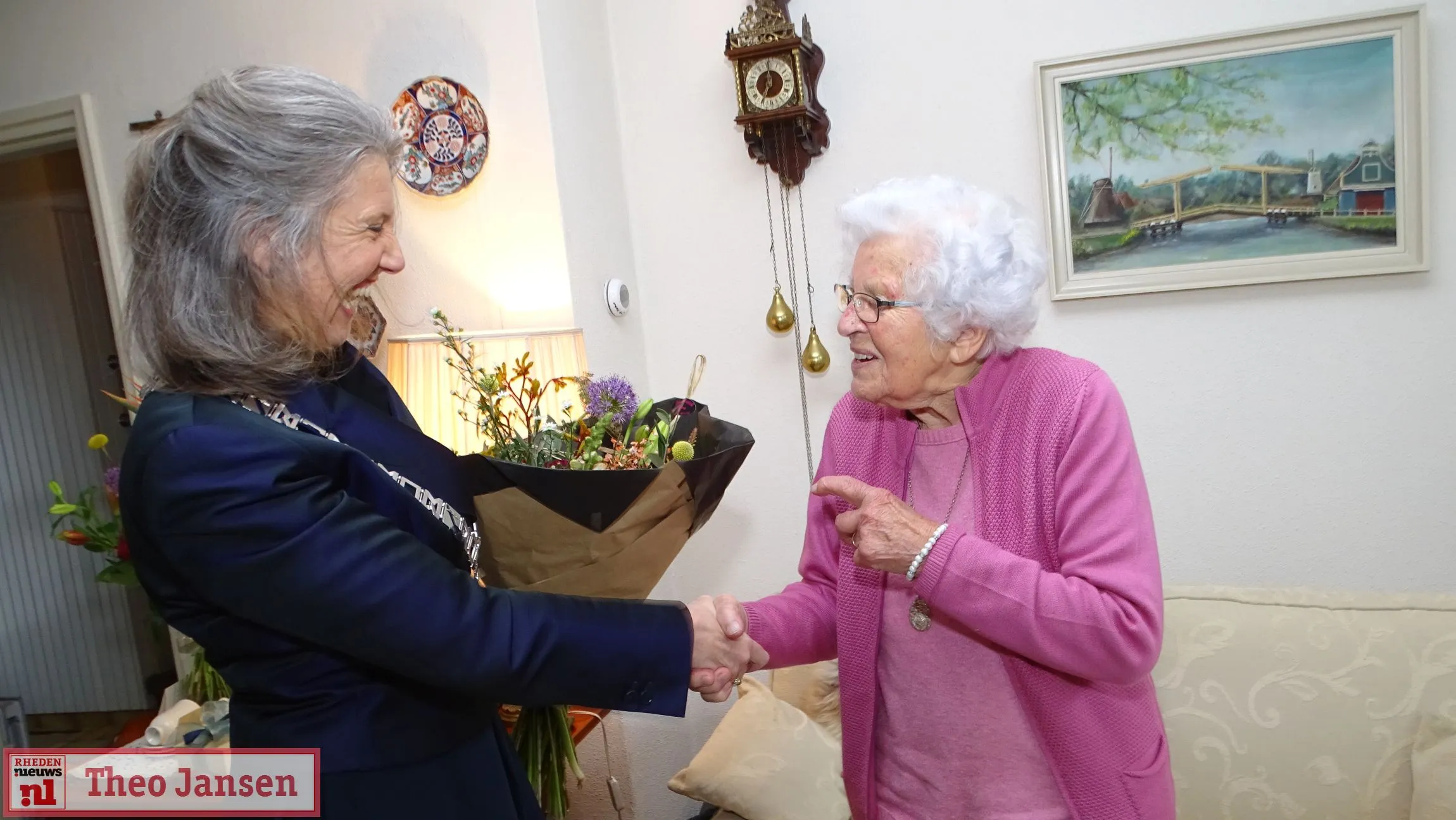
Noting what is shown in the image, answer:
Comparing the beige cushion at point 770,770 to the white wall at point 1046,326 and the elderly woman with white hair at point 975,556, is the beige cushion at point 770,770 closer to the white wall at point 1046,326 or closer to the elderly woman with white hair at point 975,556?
the white wall at point 1046,326

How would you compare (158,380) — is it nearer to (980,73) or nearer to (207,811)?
(207,811)

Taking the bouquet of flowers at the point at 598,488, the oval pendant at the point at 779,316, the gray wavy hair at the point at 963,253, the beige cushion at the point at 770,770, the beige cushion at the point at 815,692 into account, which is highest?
the gray wavy hair at the point at 963,253

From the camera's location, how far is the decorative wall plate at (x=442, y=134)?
7.78ft

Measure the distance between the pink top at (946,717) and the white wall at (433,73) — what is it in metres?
1.28

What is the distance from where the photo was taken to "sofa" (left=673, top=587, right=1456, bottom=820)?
1.82 m

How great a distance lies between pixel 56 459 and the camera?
4.20 m

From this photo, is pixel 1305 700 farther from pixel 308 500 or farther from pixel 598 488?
pixel 308 500

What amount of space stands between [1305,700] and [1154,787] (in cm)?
86

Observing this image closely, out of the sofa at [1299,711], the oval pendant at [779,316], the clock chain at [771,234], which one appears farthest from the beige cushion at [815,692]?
the clock chain at [771,234]

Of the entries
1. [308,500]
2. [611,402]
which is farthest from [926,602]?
[308,500]

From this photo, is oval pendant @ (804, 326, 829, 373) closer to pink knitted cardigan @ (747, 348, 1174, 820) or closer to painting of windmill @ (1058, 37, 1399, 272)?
painting of windmill @ (1058, 37, 1399, 272)

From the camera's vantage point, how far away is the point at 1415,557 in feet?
7.40

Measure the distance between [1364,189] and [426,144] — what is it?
219 centimetres

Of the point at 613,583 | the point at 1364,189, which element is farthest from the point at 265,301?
the point at 1364,189
